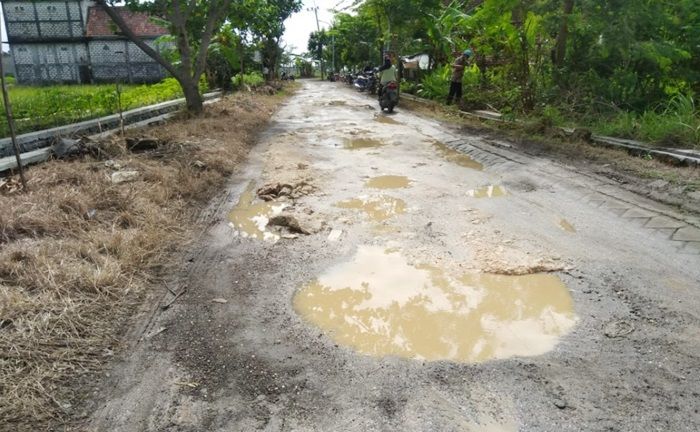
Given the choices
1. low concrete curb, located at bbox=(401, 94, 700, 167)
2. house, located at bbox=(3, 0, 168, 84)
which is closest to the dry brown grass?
low concrete curb, located at bbox=(401, 94, 700, 167)

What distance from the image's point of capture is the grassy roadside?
4904 millimetres

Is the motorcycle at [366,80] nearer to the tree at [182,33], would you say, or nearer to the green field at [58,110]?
the tree at [182,33]

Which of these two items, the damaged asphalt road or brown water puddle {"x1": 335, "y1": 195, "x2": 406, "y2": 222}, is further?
brown water puddle {"x1": 335, "y1": 195, "x2": 406, "y2": 222}

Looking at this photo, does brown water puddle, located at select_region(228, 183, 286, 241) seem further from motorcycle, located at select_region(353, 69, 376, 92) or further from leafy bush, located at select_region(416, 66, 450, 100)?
motorcycle, located at select_region(353, 69, 376, 92)

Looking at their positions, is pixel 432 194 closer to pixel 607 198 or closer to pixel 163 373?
pixel 607 198

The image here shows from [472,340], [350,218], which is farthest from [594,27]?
[472,340]

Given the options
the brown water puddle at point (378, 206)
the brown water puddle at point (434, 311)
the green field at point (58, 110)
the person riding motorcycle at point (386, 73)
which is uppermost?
the person riding motorcycle at point (386, 73)

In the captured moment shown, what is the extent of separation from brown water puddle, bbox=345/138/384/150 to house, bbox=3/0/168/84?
1705 cm

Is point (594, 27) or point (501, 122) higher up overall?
point (594, 27)

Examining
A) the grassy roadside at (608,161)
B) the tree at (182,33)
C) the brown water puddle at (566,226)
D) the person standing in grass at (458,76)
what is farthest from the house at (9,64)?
the brown water puddle at (566,226)

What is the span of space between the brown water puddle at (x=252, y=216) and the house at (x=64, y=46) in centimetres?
1983

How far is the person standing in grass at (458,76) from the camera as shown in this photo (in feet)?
41.4

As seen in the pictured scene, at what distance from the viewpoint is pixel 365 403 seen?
2.16 m

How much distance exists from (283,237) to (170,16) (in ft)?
28.2
